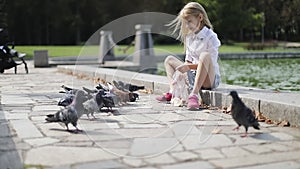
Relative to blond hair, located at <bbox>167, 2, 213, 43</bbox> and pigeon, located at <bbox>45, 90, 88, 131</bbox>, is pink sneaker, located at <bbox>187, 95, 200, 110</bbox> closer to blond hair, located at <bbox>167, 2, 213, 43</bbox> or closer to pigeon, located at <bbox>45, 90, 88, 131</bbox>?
blond hair, located at <bbox>167, 2, 213, 43</bbox>

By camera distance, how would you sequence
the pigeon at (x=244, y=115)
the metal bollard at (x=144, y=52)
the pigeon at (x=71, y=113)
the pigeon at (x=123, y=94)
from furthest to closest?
→ the metal bollard at (x=144, y=52), the pigeon at (x=123, y=94), the pigeon at (x=71, y=113), the pigeon at (x=244, y=115)

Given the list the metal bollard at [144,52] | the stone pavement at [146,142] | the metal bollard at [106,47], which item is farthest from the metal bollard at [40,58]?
the stone pavement at [146,142]

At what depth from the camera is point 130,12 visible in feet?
130

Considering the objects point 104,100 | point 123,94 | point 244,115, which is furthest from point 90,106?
point 244,115

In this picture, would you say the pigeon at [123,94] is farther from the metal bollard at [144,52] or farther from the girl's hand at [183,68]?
the metal bollard at [144,52]

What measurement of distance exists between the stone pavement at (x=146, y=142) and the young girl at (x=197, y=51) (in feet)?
1.18

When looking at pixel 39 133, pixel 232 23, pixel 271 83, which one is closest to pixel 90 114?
pixel 39 133

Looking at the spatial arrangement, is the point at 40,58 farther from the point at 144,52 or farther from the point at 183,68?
the point at 183,68

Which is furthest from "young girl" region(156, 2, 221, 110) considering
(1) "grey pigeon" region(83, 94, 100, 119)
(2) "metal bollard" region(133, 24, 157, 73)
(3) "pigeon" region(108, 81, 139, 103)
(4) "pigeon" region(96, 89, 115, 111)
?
(2) "metal bollard" region(133, 24, 157, 73)

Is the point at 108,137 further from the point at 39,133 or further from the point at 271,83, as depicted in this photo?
the point at 271,83

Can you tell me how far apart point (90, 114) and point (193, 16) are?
162 cm

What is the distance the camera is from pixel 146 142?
318 cm

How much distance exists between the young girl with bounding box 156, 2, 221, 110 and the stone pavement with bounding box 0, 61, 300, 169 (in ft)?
1.18

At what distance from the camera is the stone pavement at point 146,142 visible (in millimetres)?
2670
